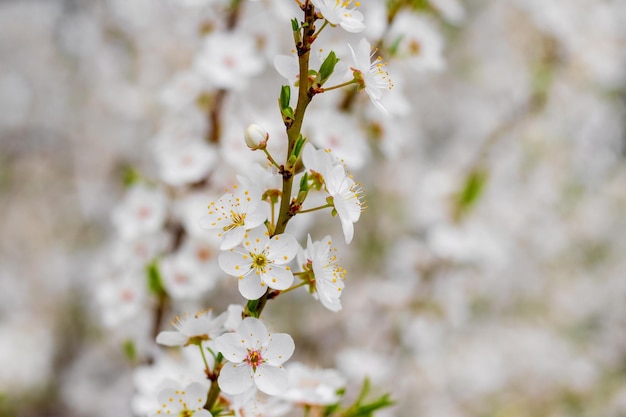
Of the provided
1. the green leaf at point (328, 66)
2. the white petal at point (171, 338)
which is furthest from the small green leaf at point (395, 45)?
the white petal at point (171, 338)

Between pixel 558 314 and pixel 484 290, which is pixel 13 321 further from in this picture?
pixel 558 314

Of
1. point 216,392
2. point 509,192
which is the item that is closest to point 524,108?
point 509,192

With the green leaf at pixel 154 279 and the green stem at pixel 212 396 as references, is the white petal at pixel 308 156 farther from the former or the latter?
the green leaf at pixel 154 279

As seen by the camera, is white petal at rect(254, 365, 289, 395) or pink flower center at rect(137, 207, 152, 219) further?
pink flower center at rect(137, 207, 152, 219)

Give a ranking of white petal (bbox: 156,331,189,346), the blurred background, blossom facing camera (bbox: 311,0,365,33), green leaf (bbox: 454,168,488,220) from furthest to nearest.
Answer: the blurred background
green leaf (bbox: 454,168,488,220)
white petal (bbox: 156,331,189,346)
blossom facing camera (bbox: 311,0,365,33)

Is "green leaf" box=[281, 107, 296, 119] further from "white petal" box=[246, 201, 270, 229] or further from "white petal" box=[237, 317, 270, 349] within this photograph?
"white petal" box=[237, 317, 270, 349]

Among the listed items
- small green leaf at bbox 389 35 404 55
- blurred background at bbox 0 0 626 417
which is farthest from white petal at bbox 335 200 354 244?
blurred background at bbox 0 0 626 417

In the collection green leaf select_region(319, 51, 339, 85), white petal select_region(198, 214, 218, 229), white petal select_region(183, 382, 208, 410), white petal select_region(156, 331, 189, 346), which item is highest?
green leaf select_region(319, 51, 339, 85)

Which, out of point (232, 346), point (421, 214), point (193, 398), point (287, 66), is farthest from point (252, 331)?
point (421, 214)
